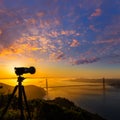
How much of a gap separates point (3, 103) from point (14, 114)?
3.51 metres

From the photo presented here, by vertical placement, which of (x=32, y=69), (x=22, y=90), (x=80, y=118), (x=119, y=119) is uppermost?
(x=32, y=69)

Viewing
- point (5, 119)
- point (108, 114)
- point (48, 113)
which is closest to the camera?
point (5, 119)

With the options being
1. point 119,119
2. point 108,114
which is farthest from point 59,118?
point 108,114

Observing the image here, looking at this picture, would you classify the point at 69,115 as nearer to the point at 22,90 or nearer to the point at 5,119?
the point at 5,119

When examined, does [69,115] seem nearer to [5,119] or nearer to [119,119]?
[5,119]

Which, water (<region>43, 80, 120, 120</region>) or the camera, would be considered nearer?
the camera

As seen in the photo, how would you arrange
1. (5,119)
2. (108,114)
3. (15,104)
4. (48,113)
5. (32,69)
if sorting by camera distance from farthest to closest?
1. (108,114)
2. (15,104)
3. (48,113)
4. (5,119)
5. (32,69)

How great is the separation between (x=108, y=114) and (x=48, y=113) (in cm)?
3194

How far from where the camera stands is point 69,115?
39.8ft

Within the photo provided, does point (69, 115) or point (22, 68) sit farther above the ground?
point (22, 68)

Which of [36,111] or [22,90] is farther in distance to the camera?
[36,111]

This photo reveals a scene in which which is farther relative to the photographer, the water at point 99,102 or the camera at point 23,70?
the water at point 99,102

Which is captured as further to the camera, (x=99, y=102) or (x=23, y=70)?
(x=99, y=102)

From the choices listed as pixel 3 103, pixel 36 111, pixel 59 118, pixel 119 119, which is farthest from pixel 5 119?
pixel 119 119
